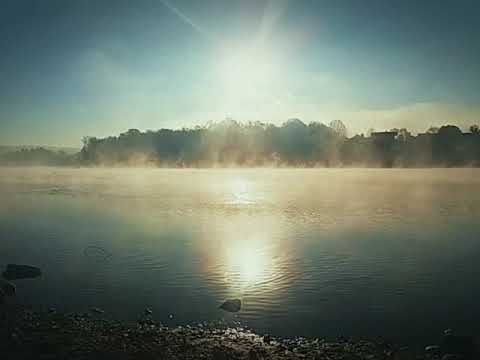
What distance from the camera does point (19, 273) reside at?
21562 mm

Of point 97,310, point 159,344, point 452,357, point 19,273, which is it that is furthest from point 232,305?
point 19,273

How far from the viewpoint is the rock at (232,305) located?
1741cm

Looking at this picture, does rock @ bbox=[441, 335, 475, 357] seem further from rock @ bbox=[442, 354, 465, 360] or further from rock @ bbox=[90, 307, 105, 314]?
rock @ bbox=[90, 307, 105, 314]

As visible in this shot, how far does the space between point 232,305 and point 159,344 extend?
4.77 metres

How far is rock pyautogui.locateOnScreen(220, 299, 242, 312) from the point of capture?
17.4m

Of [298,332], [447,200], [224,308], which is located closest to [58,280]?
[224,308]

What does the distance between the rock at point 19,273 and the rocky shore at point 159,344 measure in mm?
6465

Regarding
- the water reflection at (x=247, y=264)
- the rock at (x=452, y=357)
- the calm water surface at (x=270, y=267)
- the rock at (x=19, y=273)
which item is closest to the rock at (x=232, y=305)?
the calm water surface at (x=270, y=267)

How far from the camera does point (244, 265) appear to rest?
2569cm

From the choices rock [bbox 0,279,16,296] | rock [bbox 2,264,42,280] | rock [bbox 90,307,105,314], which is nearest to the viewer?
rock [bbox 90,307,105,314]

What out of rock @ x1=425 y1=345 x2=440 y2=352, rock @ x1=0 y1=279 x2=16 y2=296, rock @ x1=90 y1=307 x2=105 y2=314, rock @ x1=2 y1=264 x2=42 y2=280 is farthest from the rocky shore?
rock @ x1=2 y1=264 x2=42 y2=280

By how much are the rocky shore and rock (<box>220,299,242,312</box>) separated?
1.99 m

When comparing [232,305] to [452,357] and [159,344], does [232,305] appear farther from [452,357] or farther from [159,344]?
[452,357]

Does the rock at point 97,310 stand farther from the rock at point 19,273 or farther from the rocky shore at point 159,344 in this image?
the rock at point 19,273
